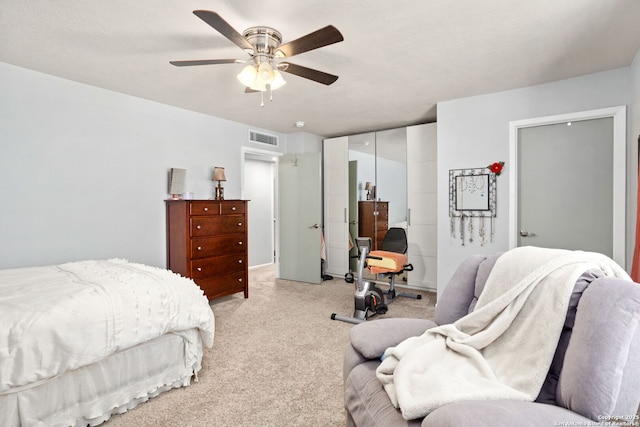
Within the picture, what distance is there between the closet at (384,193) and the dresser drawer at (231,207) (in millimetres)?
1785

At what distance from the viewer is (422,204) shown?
15.2ft

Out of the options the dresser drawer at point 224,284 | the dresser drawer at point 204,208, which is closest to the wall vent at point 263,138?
the dresser drawer at point 204,208

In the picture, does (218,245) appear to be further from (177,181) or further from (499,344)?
(499,344)

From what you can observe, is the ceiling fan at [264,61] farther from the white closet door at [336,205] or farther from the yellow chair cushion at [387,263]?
the white closet door at [336,205]

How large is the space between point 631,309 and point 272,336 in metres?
2.63

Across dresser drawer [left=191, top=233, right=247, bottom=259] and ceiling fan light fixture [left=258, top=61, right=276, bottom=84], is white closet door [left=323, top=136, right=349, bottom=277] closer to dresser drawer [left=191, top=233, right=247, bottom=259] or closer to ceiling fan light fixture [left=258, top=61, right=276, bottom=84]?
dresser drawer [left=191, top=233, right=247, bottom=259]

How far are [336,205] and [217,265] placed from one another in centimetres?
229

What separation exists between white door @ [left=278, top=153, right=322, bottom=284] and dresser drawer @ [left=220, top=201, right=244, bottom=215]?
1.23m

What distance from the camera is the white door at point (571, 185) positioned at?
2984 millimetres

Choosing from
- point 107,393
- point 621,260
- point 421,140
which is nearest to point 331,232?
point 421,140

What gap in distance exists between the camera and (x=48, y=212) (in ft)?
9.70

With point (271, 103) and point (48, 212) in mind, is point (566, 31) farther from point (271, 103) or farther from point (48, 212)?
point (48, 212)

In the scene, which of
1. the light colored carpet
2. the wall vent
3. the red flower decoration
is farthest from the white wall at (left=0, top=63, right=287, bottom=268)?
the red flower decoration

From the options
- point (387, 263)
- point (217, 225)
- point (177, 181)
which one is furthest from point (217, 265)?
point (387, 263)
